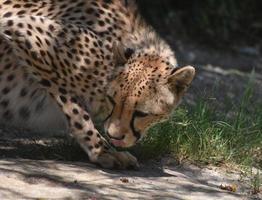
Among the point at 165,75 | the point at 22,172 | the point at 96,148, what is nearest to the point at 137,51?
the point at 165,75

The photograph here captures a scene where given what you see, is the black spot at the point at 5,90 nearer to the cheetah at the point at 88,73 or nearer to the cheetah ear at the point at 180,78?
the cheetah at the point at 88,73

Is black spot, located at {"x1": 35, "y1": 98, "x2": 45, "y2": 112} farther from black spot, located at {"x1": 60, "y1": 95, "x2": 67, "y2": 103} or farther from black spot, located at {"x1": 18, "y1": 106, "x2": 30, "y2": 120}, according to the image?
black spot, located at {"x1": 60, "y1": 95, "x2": 67, "y2": 103}

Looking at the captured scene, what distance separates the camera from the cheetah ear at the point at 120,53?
174 inches

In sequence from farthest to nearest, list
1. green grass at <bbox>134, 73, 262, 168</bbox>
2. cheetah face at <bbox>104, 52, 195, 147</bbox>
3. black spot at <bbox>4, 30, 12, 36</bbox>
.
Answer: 1. green grass at <bbox>134, 73, 262, 168</bbox>
2. black spot at <bbox>4, 30, 12, 36</bbox>
3. cheetah face at <bbox>104, 52, 195, 147</bbox>

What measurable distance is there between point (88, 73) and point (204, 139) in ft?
2.94

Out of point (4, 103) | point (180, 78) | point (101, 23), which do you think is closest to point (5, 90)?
point (4, 103)

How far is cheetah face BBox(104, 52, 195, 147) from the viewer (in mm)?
4262

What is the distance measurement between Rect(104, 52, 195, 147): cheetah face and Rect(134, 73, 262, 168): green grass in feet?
1.69

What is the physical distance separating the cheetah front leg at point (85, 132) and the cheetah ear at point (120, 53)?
1.18 feet

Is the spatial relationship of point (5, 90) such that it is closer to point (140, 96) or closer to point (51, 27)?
point (51, 27)

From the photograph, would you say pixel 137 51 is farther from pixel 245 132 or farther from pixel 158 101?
pixel 245 132

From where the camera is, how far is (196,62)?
8.71 m

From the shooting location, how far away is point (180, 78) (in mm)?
4324

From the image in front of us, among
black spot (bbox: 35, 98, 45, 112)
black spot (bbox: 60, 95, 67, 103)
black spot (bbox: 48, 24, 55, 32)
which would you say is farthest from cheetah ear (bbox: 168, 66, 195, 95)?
black spot (bbox: 35, 98, 45, 112)
